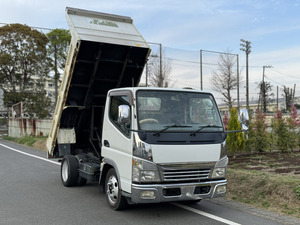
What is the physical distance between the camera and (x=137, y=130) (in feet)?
17.4

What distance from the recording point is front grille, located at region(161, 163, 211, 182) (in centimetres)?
521

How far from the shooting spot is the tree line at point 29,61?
38.6 metres

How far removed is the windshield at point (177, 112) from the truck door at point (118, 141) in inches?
11.5

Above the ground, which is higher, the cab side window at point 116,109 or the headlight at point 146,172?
the cab side window at point 116,109

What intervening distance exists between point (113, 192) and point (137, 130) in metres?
1.42

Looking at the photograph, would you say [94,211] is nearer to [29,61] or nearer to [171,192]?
[171,192]

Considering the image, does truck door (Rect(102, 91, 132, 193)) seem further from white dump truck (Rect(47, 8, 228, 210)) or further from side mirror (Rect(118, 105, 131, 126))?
side mirror (Rect(118, 105, 131, 126))

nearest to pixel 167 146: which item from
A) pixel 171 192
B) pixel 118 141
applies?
pixel 171 192

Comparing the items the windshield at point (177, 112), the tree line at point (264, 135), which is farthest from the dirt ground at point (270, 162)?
Answer: the windshield at point (177, 112)

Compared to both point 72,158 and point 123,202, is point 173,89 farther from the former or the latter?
point 72,158

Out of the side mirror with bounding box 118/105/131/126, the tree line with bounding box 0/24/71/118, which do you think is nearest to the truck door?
the side mirror with bounding box 118/105/131/126

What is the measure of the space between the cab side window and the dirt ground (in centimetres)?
433

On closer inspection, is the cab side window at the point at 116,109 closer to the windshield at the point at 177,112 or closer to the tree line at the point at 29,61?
the windshield at the point at 177,112

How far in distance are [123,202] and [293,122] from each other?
8.36 metres
